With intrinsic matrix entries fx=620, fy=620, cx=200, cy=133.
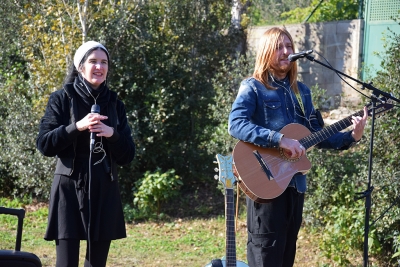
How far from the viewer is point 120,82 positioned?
8.75 meters

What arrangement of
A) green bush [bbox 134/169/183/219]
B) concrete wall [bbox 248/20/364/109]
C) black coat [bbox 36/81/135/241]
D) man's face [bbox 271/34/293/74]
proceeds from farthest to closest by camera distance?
concrete wall [bbox 248/20/364/109], green bush [bbox 134/169/183/219], man's face [bbox 271/34/293/74], black coat [bbox 36/81/135/241]

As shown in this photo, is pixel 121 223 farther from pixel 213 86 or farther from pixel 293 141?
pixel 213 86

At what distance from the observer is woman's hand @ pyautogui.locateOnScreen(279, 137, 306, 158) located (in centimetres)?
400

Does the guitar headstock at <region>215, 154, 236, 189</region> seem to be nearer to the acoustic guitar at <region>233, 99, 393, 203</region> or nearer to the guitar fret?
the acoustic guitar at <region>233, 99, 393, 203</region>

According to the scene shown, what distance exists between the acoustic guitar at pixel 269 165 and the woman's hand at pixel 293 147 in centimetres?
9

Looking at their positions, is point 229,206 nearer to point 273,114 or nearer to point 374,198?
point 273,114

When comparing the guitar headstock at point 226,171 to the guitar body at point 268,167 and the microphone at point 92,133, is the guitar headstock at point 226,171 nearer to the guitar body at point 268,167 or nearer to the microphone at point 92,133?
the guitar body at point 268,167

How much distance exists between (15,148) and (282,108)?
5.56 meters

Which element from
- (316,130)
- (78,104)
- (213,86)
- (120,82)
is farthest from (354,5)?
(78,104)

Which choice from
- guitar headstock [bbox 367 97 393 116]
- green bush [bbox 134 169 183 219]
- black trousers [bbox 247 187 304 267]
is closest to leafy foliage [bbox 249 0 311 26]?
green bush [bbox 134 169 183 219]

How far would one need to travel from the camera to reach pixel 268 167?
4113 mm

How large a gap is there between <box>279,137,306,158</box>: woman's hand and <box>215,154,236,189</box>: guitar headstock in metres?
0.37

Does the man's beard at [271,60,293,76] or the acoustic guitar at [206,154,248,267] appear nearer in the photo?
the acoustic guitar at [206,154,248,267]

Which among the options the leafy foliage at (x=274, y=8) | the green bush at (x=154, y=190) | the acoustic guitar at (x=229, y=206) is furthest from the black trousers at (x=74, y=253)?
the leafy foliage at (x=274, y=8)
